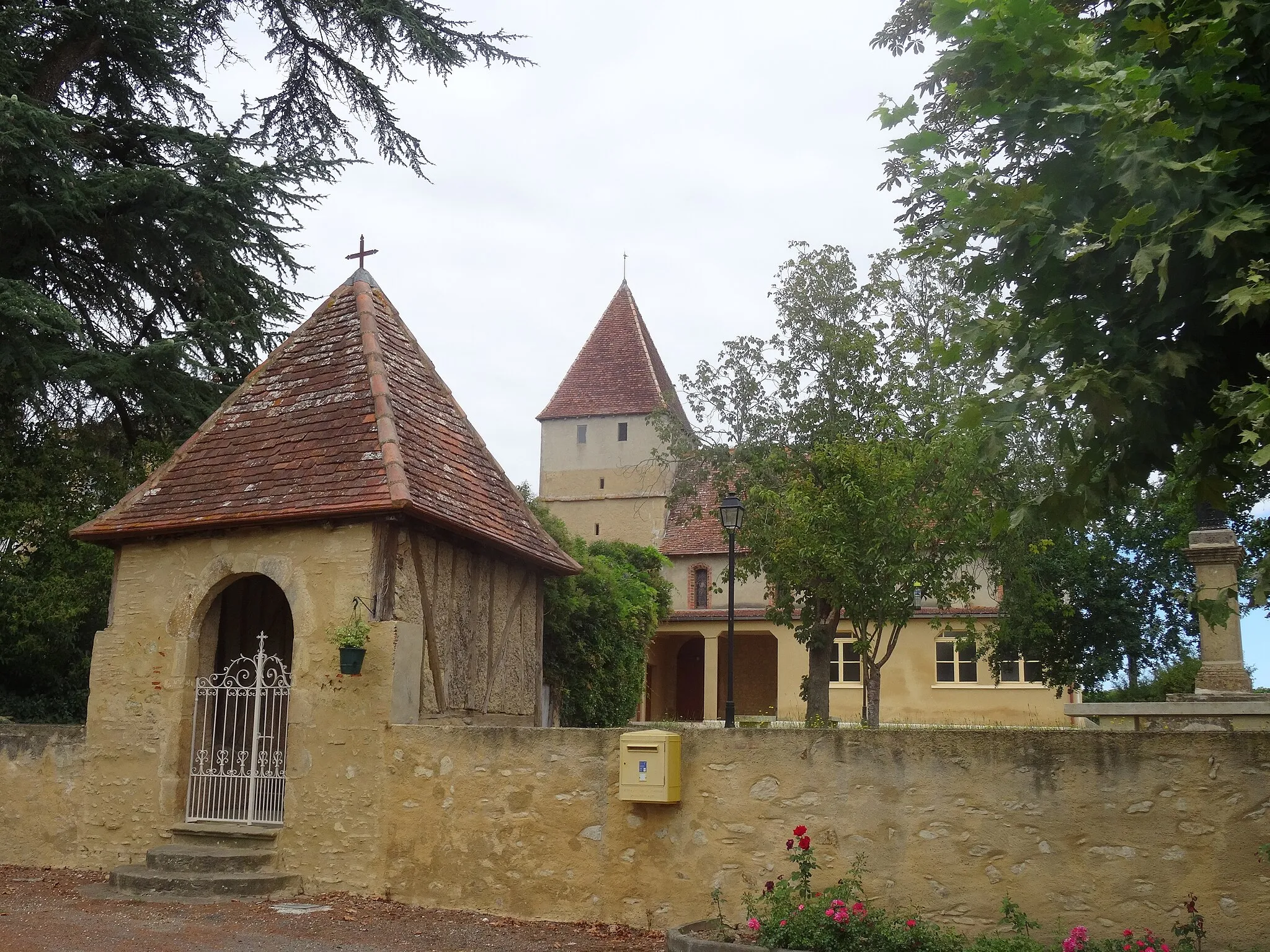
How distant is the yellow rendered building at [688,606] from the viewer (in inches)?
1312

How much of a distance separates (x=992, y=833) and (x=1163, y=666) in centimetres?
2685

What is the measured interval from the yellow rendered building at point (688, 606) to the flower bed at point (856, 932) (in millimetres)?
25436

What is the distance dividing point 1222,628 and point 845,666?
2102cm

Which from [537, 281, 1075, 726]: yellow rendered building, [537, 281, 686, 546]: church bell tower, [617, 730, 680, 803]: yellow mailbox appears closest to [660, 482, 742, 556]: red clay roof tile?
[537, 281, 1075, 726]: yellow rendered building

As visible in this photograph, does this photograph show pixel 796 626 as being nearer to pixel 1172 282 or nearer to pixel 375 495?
pixel 375 495

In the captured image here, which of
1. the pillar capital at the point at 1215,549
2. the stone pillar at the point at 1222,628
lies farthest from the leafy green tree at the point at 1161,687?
the pillar capital at the point at 1215,549

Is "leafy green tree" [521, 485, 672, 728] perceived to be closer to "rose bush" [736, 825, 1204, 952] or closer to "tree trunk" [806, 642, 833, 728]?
"tree trunk" [806, 642, 833, 728]

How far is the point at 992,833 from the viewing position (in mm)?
6688

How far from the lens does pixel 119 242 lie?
52.7ft

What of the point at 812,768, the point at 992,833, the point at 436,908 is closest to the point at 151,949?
the point at 436,908

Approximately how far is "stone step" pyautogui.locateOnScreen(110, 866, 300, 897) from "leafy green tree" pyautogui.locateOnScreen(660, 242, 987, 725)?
866cm

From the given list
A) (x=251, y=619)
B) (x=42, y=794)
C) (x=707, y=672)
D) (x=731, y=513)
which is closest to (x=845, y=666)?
(x=707, y=672)

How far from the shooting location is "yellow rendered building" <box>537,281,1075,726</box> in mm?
33312

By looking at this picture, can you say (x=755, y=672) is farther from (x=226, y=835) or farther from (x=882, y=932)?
(x=882, y=932)
